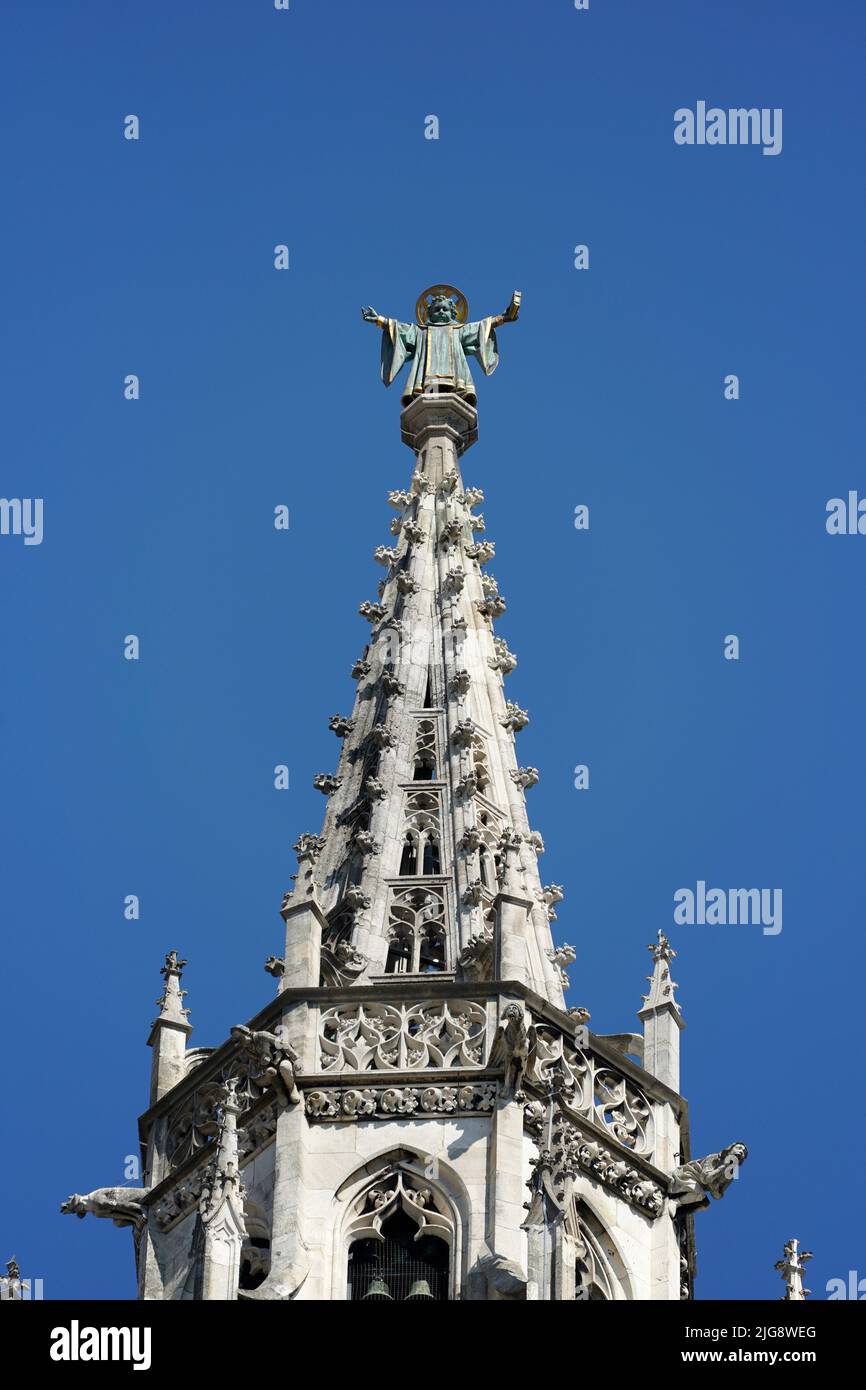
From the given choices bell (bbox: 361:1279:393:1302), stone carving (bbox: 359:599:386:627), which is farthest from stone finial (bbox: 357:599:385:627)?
bell (bbox: 361:1279:393:1302)

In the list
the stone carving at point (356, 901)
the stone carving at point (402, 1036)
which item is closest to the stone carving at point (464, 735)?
the stone carving at point (356, 901)

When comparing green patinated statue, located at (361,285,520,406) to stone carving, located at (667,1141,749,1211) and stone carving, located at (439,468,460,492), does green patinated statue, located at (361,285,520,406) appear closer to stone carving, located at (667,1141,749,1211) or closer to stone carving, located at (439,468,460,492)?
stone carving, located at (439,468,460,492)

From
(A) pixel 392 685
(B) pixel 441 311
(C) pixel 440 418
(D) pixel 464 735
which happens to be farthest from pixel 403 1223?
(B) pixel 441 311

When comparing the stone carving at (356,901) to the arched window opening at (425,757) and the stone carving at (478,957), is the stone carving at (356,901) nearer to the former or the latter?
the stone carving at (478,957)

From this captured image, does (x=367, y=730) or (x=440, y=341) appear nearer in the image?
(x=367, y=730)

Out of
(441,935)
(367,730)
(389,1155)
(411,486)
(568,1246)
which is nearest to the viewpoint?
(568,1246)
